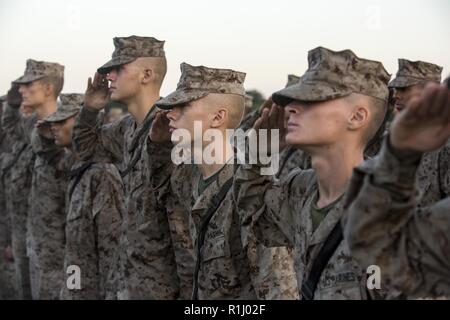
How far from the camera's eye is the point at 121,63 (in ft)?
27.1

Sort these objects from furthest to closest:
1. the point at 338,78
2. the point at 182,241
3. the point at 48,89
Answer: the point at 48,89 → the point at 182,241 → the point at 338,78

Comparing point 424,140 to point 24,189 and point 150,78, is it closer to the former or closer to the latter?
point 150,78

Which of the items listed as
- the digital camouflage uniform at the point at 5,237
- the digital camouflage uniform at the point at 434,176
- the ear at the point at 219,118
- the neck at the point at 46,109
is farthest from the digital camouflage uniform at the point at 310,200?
the digital camouflage uniform at the point at 5,237

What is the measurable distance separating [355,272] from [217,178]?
2.01 m

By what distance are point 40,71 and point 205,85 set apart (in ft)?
17.2

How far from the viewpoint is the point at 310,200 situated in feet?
15.5

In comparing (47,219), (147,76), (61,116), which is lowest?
(47,219)

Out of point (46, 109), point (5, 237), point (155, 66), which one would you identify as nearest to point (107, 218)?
Answer: point (155, 66)

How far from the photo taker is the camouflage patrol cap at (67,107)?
32.4ft

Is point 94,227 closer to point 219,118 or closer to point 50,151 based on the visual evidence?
point 50,151

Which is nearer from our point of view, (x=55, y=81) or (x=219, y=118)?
(x=219, y=118)

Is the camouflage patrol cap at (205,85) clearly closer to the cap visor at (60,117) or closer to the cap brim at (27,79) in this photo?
the cap visor at (60,117)

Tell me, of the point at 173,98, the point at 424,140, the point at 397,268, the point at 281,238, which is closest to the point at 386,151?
the point at 424,140
